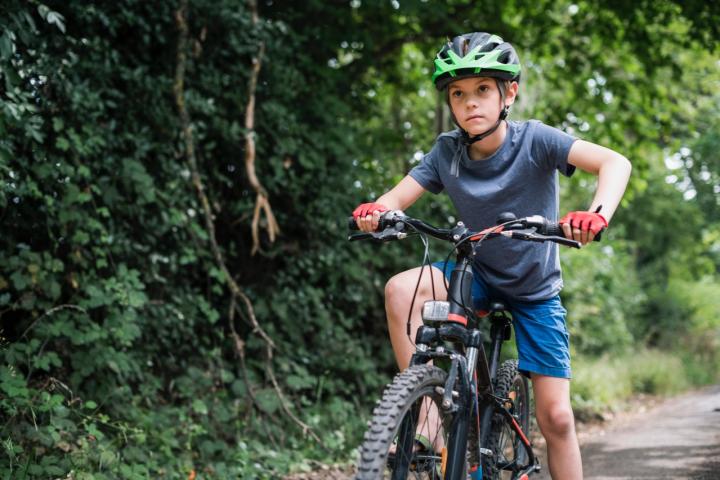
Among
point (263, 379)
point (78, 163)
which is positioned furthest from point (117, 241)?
point (263, 379)

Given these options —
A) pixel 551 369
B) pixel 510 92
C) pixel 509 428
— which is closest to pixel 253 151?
pixel 510 92

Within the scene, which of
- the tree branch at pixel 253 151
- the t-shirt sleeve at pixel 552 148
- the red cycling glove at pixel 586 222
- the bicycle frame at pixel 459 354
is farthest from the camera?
the tree branch at pixel 253 151

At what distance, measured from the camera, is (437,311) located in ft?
8.69

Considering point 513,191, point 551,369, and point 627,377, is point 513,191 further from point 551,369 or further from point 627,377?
point 627,377

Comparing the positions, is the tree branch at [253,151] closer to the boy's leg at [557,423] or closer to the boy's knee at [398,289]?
the boy's knee at [398,289]

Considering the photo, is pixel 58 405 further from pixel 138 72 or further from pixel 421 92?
pixel 421 92

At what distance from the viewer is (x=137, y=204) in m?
5.21

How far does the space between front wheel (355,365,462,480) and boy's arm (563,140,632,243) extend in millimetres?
888

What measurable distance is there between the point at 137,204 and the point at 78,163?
573 mm

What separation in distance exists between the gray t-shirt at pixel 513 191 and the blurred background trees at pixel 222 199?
240cm

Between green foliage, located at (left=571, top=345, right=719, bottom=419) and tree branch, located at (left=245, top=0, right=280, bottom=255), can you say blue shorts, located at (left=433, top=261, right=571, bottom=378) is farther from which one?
green foliage, located at (left=571, top=345, right=719, bottom=419)

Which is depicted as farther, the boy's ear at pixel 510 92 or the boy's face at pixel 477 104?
the boy's ear at pixel 510 92

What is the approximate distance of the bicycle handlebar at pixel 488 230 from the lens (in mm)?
2537

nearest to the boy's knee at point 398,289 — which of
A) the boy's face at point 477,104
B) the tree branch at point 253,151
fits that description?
the boy's face at point 477,104
